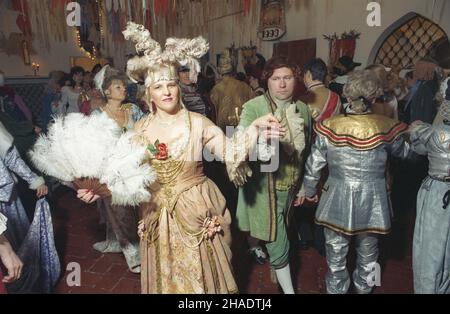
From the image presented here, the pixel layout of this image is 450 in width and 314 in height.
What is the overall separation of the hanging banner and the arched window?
336 cm

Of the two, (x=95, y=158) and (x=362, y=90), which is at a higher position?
(x=362, y=90)

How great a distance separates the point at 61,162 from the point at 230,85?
3769 millimetres

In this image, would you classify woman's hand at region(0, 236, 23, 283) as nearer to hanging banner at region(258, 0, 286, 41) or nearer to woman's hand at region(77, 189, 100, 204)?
woman's hand at region(77, 189, 100, 204)

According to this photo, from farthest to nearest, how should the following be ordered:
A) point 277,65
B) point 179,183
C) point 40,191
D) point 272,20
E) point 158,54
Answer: point 272,20, point 40,191, point 277,65, point 179,183, point 158,54

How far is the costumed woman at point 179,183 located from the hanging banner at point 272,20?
9.18 meters

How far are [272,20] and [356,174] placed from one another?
936 cm

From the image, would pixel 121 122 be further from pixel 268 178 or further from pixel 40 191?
pixel 268 178

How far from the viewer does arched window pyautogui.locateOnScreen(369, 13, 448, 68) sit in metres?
7.43

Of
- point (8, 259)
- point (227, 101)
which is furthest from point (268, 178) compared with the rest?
point (227, 101)

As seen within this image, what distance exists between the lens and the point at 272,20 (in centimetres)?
1079

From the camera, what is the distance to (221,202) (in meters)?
2.56

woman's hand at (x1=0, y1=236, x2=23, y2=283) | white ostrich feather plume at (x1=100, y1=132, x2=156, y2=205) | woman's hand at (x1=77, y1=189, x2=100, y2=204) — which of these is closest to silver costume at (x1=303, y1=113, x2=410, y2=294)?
white ostrich feather plume at (x1=100, y1=132, x2=156, y2=205)
